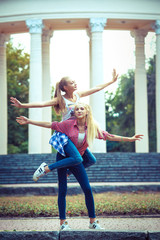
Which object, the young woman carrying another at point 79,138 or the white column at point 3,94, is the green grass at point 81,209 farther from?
the white column at point 3,94

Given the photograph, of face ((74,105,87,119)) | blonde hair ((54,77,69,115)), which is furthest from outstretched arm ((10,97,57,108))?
face ((74,105,87,119))

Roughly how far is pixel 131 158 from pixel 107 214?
72.8ft

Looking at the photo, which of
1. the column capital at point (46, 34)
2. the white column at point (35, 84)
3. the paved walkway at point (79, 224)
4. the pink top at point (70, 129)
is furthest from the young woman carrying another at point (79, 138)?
the column capital at point (46, 34)

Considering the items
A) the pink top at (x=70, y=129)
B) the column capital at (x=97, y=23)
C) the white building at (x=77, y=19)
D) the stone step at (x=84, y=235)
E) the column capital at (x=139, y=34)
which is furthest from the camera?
the column capital at (x=139, y=34)

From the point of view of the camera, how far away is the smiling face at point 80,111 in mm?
11047

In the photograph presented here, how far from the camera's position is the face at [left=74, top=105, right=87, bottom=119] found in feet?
36.2

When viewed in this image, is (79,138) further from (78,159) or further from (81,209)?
(81,209)

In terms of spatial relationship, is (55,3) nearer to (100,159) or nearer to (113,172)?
(100,159)

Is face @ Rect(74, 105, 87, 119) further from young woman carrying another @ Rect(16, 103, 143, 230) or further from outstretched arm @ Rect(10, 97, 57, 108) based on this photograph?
outstretched arm @ Rect(10, 97, 57, 108)

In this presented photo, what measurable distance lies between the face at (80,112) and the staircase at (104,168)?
17.4m

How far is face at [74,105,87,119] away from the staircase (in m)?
17.4

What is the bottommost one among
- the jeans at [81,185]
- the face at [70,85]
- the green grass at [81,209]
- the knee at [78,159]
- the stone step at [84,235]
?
the green grass at [81,209]

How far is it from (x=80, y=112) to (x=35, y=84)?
37992 mm

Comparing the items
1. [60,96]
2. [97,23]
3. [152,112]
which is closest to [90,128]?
[60,96]
